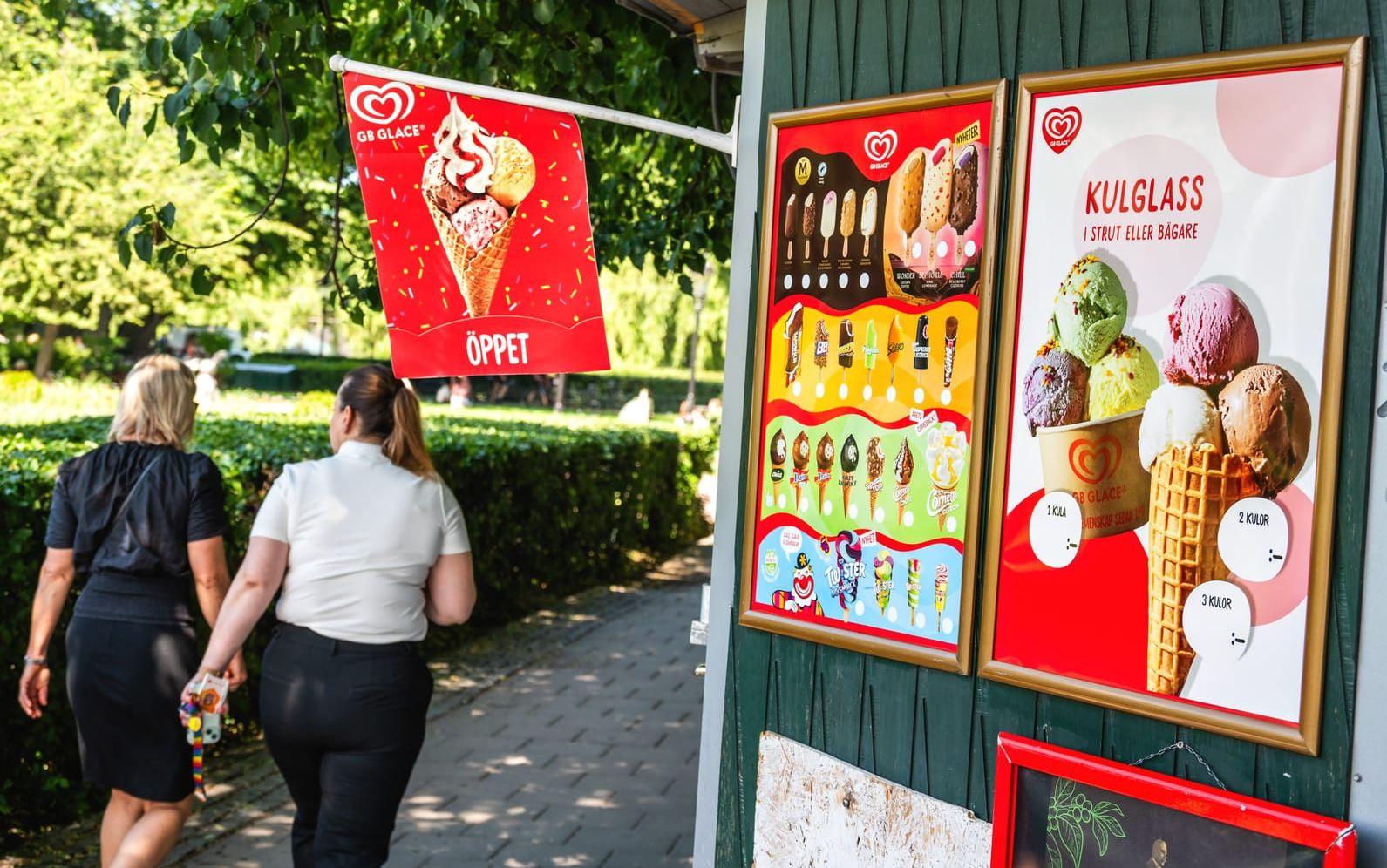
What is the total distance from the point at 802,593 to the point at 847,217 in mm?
828

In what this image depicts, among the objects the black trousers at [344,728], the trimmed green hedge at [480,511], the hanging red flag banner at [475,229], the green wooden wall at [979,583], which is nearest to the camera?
the green wooden wall at [979,583]

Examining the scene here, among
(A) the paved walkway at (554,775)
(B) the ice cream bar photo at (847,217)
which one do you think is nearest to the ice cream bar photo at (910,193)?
(B) the ice cream bar photo at (847,217)

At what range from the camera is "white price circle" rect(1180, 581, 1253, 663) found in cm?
233

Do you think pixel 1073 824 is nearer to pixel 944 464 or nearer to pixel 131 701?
pixel 944 464

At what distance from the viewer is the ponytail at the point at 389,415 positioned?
12.8ft

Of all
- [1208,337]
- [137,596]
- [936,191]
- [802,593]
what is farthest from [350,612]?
[1208,337]

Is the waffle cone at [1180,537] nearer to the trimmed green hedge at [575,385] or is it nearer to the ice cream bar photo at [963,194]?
the ice cream bar photo at [963,194]

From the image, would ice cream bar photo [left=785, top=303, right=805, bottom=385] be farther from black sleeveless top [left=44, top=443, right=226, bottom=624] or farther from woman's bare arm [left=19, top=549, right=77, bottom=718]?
woman's bare arm [left=19, top=549, right=77, bottom=718]

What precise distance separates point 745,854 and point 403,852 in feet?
8.74

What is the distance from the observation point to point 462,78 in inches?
250

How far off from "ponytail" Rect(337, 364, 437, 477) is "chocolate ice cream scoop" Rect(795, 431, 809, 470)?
1309mm

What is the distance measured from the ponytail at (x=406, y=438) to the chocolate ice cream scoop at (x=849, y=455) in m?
1.44

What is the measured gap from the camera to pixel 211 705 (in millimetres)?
4035

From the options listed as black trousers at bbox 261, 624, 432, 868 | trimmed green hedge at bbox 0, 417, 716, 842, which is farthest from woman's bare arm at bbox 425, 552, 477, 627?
trimmed green hedge at bbox 0, 417, 716, 842
